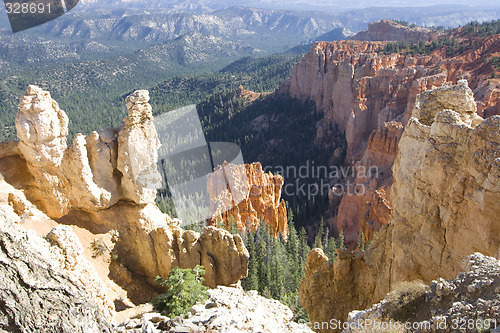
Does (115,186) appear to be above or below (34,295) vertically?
below

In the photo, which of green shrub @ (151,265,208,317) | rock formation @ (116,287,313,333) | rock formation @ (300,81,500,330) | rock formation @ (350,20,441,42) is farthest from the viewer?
rock formation @ (350,20,441,42)

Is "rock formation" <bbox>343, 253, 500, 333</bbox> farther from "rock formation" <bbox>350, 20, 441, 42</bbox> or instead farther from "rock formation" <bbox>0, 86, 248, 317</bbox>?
"rock formation" <bbox>350, 20, 441, 42</bbox>

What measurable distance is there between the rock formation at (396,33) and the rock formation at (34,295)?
9870 centimetres

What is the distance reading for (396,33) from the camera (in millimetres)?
106250

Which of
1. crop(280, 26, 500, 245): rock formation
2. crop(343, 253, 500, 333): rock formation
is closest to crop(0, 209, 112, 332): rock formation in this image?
crop(343, 253, 500, 333): rock formation

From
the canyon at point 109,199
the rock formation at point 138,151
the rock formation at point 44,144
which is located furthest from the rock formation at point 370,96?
the rock formation at point 44,144

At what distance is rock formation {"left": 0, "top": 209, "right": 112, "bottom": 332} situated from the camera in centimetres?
477

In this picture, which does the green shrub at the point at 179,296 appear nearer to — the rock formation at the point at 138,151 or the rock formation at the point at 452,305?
the rock formation at the point at 138,151

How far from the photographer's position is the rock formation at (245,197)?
35.3 metres

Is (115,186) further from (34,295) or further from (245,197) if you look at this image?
(245,197)

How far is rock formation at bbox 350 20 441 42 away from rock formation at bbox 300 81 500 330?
89.9m

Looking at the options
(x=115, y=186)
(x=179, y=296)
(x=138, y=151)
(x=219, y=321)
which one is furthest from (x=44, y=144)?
(x=219, y=321)

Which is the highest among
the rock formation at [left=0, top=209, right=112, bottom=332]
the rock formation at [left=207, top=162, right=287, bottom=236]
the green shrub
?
the rock formation at [left=0, top=209, right=112, bottom=332]

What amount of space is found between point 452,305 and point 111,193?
1165 cm
